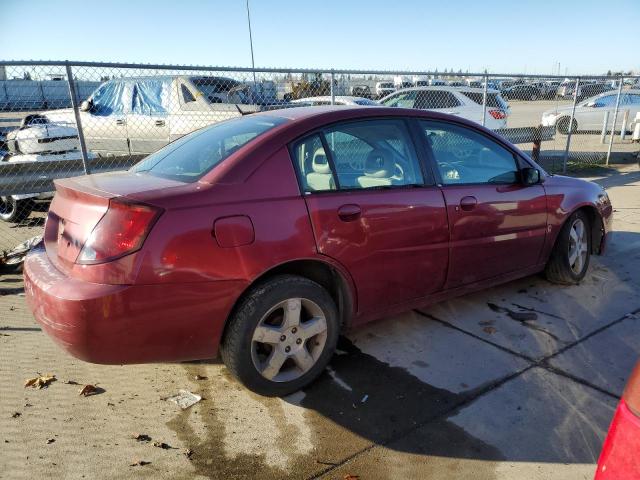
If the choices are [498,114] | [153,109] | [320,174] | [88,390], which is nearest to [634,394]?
[320,174]

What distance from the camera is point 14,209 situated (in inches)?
260

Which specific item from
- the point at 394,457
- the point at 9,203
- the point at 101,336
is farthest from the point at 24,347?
the point at 9,203

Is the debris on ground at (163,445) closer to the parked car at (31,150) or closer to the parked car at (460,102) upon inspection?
the parked car at (31,150)

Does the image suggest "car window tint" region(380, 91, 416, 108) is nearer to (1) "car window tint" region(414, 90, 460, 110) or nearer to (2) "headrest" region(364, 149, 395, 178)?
(1) "car window tint" region(414, 90, 460, 110)

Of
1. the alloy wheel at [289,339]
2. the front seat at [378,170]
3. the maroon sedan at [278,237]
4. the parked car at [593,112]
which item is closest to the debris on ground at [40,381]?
the maroon sedan at [278,237]

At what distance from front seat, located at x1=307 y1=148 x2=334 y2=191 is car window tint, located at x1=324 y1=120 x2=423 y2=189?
62mm

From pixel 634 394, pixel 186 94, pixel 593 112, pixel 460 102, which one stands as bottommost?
pixel 593 112

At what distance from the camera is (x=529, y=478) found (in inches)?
88.6

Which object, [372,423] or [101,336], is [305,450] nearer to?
[372,423]

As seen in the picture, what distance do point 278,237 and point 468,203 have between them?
1.57m

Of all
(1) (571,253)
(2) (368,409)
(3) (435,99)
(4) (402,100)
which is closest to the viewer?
(2) (368,409)

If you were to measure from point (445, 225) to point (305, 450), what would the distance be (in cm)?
175

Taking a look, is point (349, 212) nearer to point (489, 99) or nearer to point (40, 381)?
point (40, 381)

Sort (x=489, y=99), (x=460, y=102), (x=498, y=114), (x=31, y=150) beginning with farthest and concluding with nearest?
(x=460, y=102) → (x=489, y=99) → (x=498, y=114) → (x=31, y=150)
